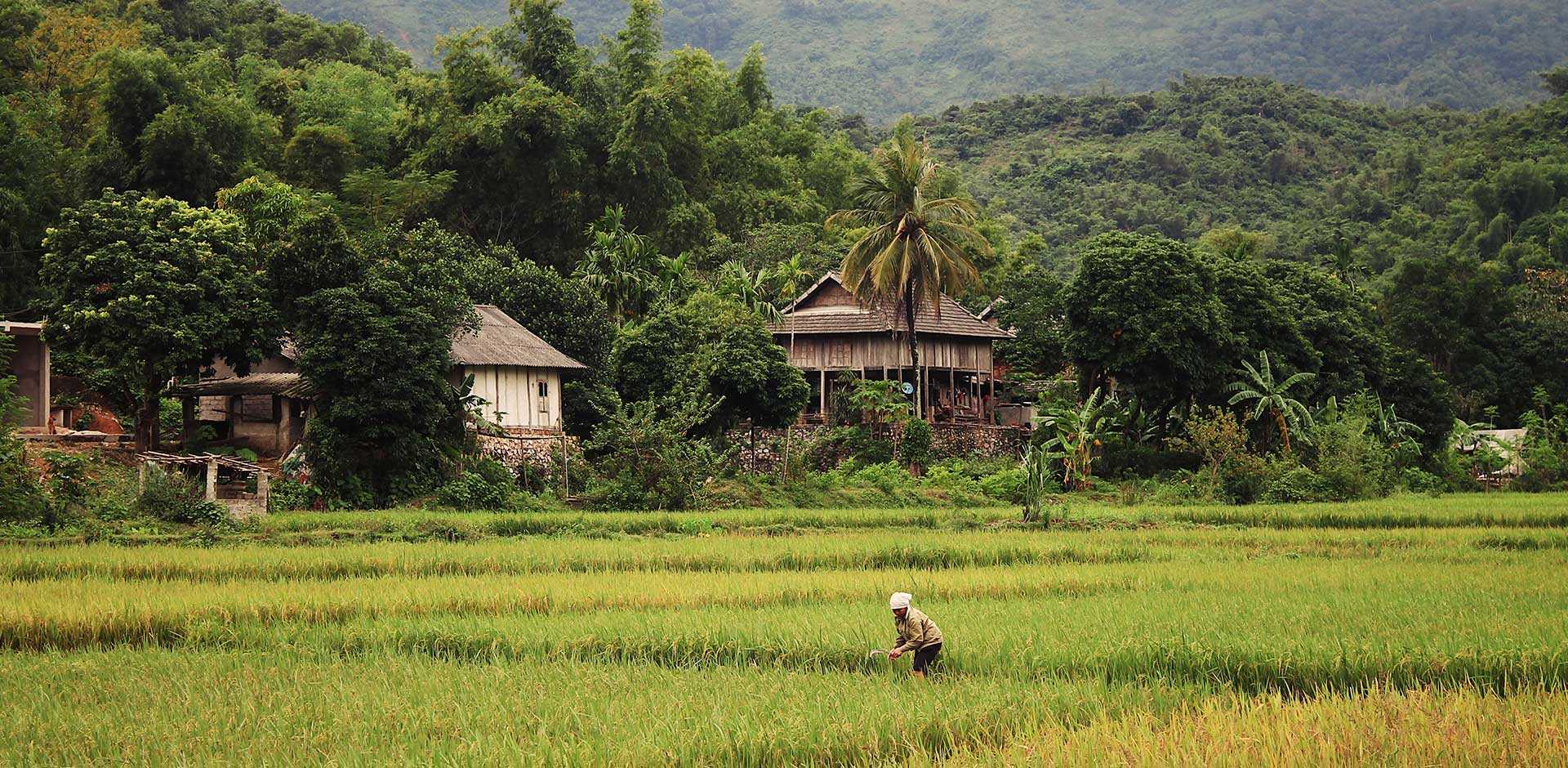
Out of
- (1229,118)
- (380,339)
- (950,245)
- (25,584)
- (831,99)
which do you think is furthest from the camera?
(831,99)

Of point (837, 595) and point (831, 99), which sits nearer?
point (837, 595)

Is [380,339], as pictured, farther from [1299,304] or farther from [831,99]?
[831,99]

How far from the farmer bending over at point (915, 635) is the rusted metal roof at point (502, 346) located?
20.9 m

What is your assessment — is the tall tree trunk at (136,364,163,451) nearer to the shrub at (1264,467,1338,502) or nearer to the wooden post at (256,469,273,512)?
the wooden post at (256,469,273,512)

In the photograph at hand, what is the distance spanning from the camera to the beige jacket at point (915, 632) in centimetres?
1001

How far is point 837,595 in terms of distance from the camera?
48.6ft

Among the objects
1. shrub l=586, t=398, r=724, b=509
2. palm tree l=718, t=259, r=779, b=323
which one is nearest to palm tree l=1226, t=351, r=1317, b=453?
palm tree l=718, t=259, r=779, b=323

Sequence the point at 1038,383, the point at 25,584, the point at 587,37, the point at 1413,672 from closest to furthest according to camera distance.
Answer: the point at 1413,672
the point at 25,584
the point at 1038,383
the point at 587,37

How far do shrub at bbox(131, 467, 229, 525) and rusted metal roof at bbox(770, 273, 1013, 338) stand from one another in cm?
2104

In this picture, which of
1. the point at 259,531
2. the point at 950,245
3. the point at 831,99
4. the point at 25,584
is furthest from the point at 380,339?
the point at 831,99

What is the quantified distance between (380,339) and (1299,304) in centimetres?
2630

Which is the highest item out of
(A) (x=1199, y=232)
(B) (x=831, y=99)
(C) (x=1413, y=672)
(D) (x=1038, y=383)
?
(B) (x=831, y=99)

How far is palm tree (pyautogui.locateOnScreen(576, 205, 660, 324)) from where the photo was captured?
42750 mm

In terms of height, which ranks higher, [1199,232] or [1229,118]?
[1229,118]
